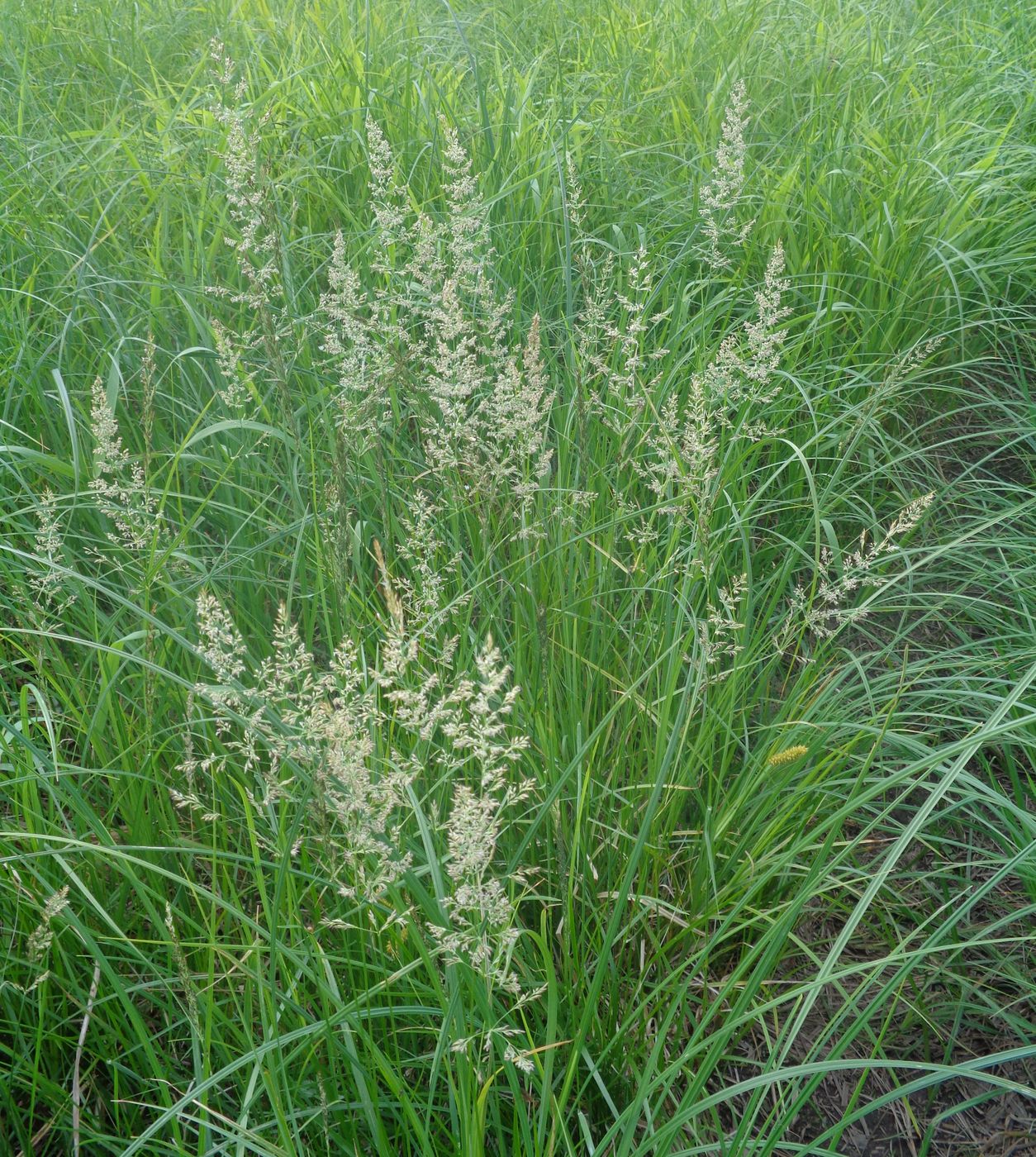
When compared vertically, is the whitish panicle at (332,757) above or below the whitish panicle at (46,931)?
above

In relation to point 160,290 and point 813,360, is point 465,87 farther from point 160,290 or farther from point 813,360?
point 813,360

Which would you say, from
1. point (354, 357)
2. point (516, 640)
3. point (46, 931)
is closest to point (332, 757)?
point (46, 931)

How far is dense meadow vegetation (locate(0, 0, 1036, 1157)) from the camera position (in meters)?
1.16

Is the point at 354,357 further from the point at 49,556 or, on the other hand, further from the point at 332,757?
the point at 332,757

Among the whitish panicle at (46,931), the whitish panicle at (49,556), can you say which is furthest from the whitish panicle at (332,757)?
the whitish panicle at (49,556)

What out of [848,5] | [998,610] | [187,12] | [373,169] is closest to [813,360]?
[998,610]

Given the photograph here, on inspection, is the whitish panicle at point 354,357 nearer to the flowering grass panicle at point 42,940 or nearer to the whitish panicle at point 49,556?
the whitish panicle at point 49,556

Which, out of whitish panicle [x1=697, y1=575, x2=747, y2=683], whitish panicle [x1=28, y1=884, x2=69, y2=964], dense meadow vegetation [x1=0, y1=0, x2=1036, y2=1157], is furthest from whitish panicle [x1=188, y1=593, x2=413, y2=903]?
whitish panicle [x1=697, y1=575, x2=747, y2=683]

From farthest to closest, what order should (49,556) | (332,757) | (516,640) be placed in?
(516,640) → (49,556) → (332,757)

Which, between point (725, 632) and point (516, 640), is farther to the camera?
point (725, 632)

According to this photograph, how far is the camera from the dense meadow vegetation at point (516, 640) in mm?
1162

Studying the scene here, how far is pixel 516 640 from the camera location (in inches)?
62.4

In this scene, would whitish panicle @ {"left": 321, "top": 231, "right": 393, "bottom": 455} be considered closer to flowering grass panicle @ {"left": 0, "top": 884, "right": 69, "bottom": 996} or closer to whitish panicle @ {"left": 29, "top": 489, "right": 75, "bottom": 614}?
whitish panicle @ {"left": 29, "top": 489, "right": 75, "bottom": 614}

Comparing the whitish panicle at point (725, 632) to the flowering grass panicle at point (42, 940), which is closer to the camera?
the flowering grass panicle at point (42, 940)
